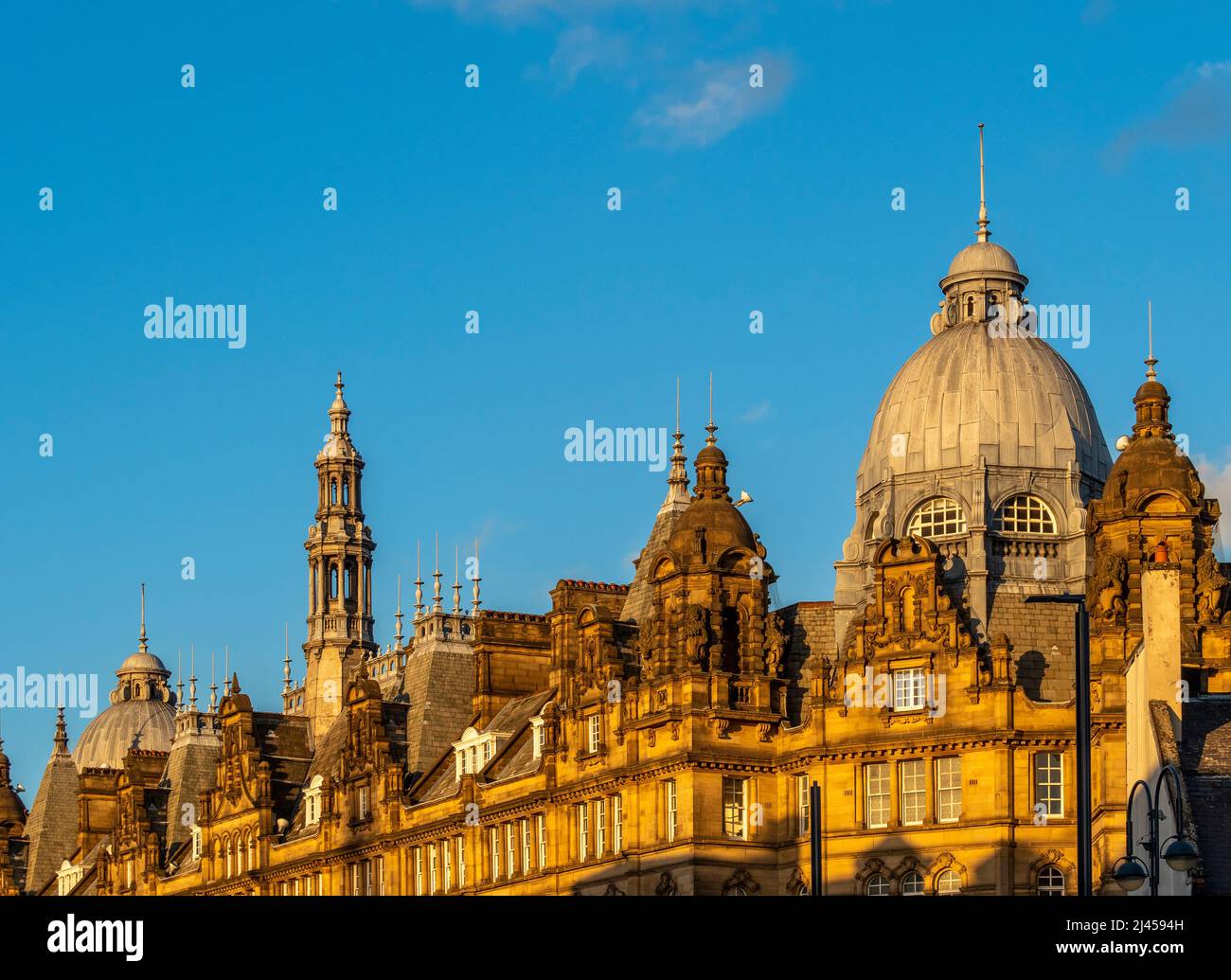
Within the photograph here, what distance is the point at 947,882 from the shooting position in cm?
Answer: 9775

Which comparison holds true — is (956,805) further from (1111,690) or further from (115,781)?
(115,781)

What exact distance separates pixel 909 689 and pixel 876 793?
381cm

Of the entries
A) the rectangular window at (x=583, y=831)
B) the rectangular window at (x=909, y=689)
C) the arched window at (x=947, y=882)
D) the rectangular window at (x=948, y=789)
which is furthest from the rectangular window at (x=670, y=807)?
the arched window at (x=947, y=882)

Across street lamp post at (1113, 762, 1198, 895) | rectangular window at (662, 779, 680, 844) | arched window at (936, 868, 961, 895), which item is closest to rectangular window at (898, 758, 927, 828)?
arched window at (936, 868, 961, 895)

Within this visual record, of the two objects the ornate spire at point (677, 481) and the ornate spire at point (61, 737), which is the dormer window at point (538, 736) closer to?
the ornate spire at point (677, 481)

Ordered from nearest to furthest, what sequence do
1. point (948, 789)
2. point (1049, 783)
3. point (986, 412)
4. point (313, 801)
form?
point (1049, 783) < point (948, 789) < point (986, 412) < point (313, 801)

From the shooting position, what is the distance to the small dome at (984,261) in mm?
110812

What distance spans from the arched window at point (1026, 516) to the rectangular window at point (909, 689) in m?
9.55

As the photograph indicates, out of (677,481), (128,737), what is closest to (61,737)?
(128,737)

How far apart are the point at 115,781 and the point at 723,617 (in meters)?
73.0

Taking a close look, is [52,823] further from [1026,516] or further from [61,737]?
[1026,516]
